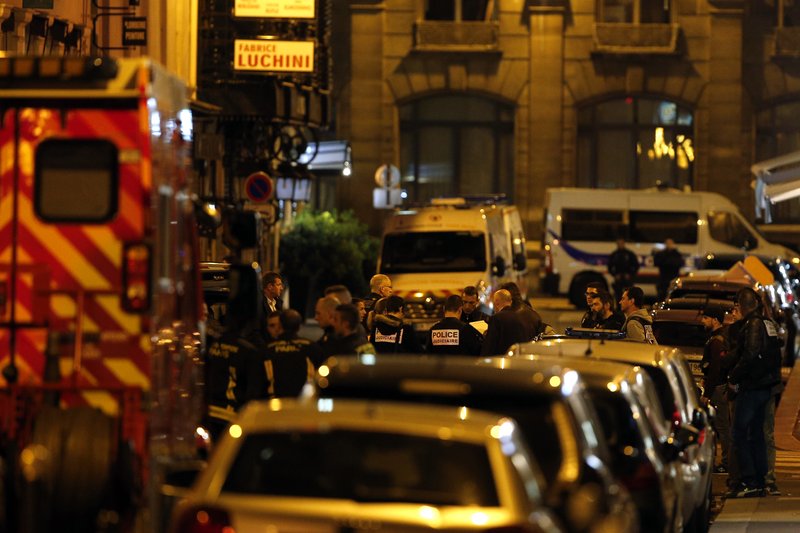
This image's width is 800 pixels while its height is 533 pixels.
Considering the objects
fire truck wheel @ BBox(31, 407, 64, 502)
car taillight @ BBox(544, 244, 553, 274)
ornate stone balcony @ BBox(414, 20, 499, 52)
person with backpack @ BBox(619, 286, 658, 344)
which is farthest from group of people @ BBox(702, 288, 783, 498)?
ornate stone balcony @ BBox(414, 20, 499, 52)

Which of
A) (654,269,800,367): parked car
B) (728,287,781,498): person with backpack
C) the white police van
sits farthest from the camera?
the white police van

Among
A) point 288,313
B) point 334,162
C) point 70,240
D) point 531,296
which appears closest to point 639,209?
point 531,296

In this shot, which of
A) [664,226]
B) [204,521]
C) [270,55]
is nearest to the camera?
[204,521]

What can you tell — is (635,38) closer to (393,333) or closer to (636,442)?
(393,333)

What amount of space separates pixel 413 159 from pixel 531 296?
7304mm

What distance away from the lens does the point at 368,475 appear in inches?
249

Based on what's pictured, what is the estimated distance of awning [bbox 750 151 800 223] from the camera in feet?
68.9

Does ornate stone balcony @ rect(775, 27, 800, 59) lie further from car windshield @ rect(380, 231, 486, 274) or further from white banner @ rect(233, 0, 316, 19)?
white banner @ rect(233, 0, 316, 19)

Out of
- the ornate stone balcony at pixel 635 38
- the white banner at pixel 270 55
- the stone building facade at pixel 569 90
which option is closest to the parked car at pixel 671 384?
the white banner at pixel 270 55

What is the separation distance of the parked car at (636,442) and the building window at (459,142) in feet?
119

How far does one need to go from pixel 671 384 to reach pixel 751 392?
3.94 meters

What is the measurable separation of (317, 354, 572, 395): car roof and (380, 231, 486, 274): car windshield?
64.6 feet

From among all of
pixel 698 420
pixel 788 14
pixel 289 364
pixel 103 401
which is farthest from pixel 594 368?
pixel 788 14

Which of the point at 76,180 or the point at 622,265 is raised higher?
the point at 76,180
